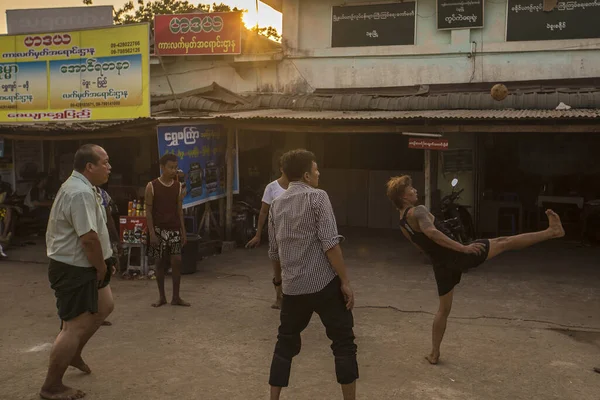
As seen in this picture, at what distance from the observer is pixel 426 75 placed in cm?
1345

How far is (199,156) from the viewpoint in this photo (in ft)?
36.7

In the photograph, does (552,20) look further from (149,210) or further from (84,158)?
(84,158)

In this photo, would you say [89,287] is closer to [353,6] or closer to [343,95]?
[343,95]

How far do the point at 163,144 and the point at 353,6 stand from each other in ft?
20.8

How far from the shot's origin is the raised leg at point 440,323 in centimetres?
514

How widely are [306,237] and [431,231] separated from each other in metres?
1.40

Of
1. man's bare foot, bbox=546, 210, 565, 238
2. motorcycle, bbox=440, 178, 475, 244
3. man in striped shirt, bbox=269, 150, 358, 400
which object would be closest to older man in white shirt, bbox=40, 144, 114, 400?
man in striped shirt, bbox=269, 150, 358, 400

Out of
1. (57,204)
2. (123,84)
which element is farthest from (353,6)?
(57,204)

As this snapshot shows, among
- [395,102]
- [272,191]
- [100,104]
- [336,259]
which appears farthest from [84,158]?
[395,102]

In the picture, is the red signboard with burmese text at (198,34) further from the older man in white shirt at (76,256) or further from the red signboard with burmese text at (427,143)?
the older man in white shirt at (76,256)

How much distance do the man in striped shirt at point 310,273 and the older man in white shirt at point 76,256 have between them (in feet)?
4.41

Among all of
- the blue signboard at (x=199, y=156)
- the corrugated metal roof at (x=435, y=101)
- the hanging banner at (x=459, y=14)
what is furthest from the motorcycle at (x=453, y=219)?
the hanging banner at (x=459, y=14)

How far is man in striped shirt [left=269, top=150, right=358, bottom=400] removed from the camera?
12.7ft

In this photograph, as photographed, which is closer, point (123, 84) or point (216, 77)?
point (123, 84)
